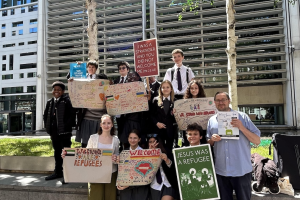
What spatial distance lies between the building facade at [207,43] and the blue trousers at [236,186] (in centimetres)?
1913

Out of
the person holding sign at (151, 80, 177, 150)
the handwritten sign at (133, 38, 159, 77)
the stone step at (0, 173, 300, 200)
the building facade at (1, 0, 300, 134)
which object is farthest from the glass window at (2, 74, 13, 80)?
the person holding sign at (151, 80, 177, 150)

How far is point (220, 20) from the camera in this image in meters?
21.9

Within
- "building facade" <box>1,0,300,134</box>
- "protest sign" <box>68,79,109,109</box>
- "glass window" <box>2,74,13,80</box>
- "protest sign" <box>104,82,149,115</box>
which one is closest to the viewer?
"protest sign" <box>104,82,149,115</box>

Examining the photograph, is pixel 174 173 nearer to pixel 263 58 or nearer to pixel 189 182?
pixel 189 182

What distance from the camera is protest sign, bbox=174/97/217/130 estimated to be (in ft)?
12.6

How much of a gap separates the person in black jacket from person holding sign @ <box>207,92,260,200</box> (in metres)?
3.02

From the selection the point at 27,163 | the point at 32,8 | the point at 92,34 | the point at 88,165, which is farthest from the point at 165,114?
the point at 32,8

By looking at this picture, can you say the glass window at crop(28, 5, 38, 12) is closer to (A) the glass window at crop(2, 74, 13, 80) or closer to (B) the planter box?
(A) the glass window at crop(2, 74, 13, 80)

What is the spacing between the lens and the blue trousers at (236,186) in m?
3.01

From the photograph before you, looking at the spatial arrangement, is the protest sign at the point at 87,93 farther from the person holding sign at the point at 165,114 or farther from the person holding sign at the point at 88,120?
the person holding sign at the point at 165,114

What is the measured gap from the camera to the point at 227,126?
303 cm

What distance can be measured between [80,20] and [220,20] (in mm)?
15793

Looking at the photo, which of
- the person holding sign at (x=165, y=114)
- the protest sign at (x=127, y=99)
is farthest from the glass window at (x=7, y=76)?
the person holding sign at (x=165, y=114)

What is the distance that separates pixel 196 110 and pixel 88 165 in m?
2.05
